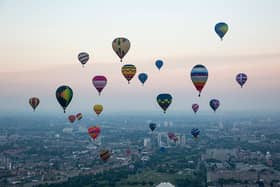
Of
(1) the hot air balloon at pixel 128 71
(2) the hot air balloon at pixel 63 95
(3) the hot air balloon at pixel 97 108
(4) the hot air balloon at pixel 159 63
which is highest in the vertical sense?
(4) the hot air balloon at pixel 159 63

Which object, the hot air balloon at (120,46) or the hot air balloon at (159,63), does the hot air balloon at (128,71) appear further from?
the hot air balloon at (159,63)

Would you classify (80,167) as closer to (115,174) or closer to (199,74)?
(115,174)

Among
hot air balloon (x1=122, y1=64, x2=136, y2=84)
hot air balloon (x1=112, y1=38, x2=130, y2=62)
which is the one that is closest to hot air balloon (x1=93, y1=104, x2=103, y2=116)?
hot air balloon (x1=122, y1=64, x2=136, y2=84)

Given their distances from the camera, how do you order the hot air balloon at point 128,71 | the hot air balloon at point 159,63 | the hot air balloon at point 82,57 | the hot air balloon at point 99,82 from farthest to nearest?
the hot air balloon at point 159,63 → the hot air balloon at point 82,57 → the hot air balloon at point 99,82 → the hot air balloon at point 128,71

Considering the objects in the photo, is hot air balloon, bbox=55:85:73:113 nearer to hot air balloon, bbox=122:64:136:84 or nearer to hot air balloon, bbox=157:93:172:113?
hot air balloon, bbox=122:64:136:84

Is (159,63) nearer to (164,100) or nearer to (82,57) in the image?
(164,100)

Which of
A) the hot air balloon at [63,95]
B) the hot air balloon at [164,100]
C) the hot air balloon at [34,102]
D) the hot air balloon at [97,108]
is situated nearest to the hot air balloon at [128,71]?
the hot air balloon at [164,100]

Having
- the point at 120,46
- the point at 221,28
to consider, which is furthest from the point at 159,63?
the point at 120,46
